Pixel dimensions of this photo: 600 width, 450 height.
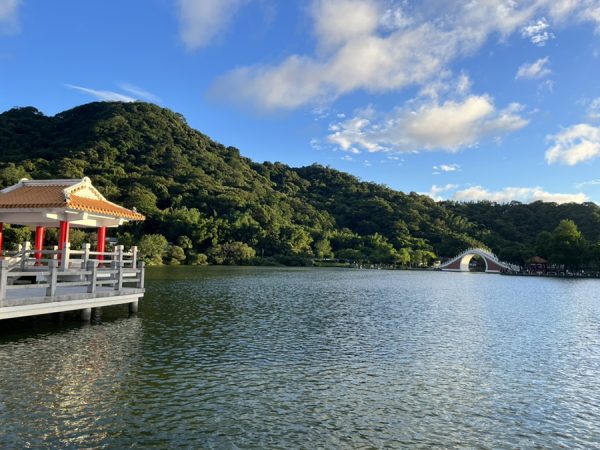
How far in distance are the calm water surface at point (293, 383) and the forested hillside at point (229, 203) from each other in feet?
198

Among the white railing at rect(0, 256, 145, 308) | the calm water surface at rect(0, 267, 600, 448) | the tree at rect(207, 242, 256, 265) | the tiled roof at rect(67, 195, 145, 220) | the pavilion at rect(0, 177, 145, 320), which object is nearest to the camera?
the calm water surface at rect(0, 267, 600, 448)

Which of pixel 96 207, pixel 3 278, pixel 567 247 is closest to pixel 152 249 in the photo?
pixel 96 207

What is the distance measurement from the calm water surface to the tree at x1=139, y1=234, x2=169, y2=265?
5420 centimetres

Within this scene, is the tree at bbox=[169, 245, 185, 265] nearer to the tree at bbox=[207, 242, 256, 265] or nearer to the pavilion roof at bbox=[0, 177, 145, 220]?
the tree at bbox=[207, 242, 256, 265]

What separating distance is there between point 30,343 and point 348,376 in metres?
9.75

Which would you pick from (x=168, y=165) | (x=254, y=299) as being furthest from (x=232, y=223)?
(x=254, y=299)

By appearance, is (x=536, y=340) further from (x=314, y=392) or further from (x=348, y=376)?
(x=314, y=392)

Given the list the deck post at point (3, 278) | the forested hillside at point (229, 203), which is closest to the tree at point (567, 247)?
the forested hillside at point (229, 203)

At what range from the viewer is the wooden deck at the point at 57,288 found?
13305mm

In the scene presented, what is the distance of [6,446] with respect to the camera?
6.59 meters

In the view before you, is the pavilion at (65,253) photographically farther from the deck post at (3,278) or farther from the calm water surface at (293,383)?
the deck post at (3,278)

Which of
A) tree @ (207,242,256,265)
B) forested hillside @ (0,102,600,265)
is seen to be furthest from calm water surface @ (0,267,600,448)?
tree @ (207,242,256,265)

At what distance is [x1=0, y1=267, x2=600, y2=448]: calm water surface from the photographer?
7.57 metres

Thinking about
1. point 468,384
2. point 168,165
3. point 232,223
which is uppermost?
point 168,165
